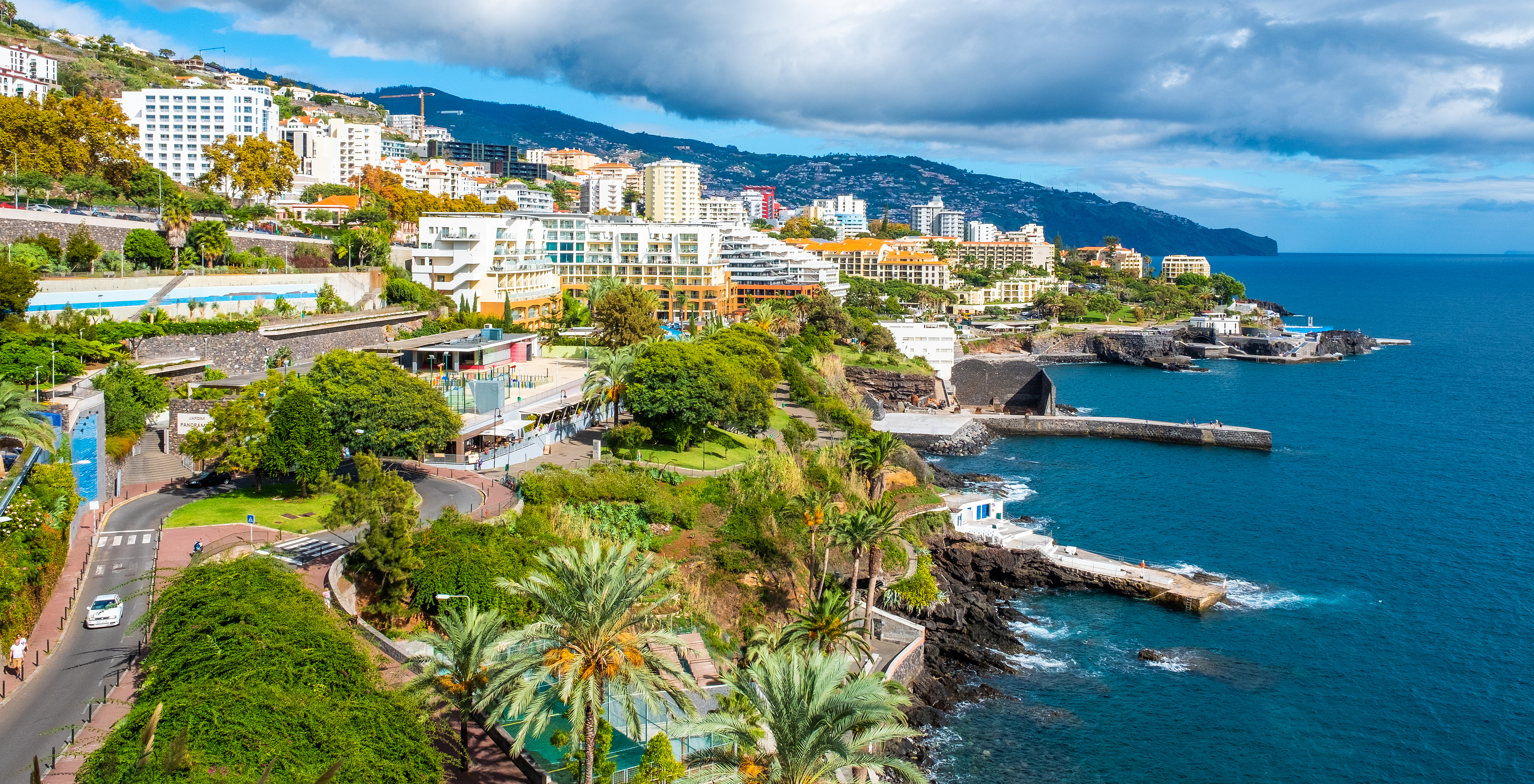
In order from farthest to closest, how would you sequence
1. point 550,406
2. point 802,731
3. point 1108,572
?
point 550,406 < point 1108,572 < point 802,731

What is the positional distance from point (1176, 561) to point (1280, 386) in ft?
183

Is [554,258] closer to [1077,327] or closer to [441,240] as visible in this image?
[441,240]

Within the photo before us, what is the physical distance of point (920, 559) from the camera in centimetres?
3650

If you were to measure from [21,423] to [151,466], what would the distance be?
28.2 ft

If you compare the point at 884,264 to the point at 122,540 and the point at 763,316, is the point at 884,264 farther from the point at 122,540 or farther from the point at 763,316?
the point at 122,540

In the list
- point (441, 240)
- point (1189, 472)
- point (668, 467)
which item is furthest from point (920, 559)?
point (441, 240)

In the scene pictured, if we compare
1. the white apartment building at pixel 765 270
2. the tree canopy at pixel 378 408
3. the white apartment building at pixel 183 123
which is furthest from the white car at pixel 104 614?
the white apartment building at pixel 183 123

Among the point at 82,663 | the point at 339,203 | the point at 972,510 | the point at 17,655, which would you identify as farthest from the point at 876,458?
the point at 339,203

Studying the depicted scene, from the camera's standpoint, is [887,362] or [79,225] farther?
[887,362]

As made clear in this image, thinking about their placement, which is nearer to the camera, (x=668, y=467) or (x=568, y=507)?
(x=568, y=507)

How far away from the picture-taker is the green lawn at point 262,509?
2803 centimetres

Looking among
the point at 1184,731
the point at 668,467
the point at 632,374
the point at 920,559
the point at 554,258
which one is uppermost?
the point at 554,258

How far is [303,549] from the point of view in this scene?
2562 centimetres

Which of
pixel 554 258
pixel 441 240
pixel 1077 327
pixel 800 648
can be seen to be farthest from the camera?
pixel 1077 327
